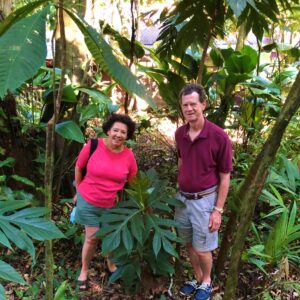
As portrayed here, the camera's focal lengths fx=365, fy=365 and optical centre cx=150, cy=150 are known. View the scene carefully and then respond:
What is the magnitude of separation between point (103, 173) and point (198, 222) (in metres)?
0.74

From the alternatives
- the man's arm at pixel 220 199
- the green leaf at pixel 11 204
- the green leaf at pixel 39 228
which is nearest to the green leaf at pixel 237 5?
the green leaf at pixel 39 228

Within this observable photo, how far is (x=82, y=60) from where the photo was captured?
3.59 metres

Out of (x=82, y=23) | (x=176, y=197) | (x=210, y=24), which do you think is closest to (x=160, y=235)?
(x=176, y=197)

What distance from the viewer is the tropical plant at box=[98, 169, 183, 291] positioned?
2268 millimetres

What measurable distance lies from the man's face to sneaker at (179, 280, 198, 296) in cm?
126

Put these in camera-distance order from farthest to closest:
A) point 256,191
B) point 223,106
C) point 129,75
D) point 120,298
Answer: point 223,106, point 120,298, point 256,191, point 129,75

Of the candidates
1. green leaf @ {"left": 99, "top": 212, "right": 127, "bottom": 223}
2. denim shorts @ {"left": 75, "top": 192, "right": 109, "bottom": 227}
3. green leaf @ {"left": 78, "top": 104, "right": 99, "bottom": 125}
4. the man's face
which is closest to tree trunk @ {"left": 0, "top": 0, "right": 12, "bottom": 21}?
green leaf @ {"left": 78, "top": 104, "right": 99, "bottom": 125}

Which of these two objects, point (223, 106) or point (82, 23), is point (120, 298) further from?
point (82, 23)

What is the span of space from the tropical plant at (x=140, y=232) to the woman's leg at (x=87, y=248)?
0.76 feet

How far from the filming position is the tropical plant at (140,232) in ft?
7.44

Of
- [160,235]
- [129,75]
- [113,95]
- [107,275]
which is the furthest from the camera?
[113,95]

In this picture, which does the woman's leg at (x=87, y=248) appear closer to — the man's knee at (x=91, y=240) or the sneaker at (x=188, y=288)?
the man's knee at (x=91, y=240)

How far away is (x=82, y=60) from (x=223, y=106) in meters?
1.45

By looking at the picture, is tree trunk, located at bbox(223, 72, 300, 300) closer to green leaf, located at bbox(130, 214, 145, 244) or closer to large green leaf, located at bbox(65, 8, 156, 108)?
green leaf, located at bbox(130, 214, 145, 244)
